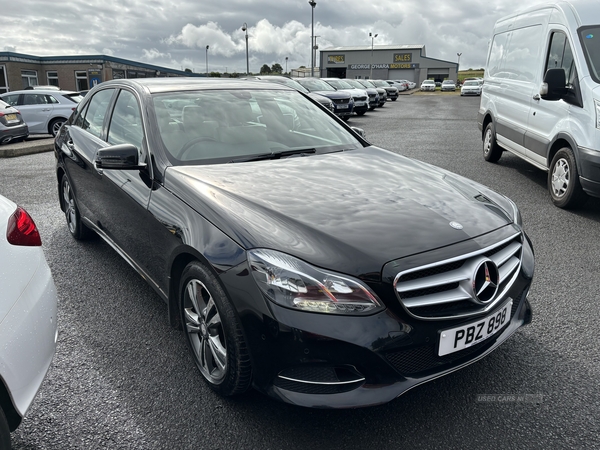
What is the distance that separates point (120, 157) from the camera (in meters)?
3.02

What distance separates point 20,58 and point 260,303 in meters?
48.4

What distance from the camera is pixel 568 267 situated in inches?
166

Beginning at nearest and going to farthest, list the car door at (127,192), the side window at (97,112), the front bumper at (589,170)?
the car door at (127,192) < the side window at (97,112) < the front bumper at (589,170)

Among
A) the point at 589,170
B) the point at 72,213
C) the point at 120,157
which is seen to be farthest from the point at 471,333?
the point at 72,213

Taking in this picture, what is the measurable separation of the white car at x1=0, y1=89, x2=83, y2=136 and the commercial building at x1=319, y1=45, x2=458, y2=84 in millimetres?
74245

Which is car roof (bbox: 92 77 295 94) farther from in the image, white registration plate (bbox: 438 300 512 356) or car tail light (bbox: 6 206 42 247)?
white registration plate (bbox: 438 300 512 356)

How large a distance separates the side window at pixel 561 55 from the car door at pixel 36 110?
44.6 ft

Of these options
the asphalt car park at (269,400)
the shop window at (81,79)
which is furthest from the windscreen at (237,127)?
the shop window at (81,79)

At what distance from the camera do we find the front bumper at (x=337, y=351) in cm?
203

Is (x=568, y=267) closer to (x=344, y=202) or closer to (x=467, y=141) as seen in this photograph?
(x=344, y=202)

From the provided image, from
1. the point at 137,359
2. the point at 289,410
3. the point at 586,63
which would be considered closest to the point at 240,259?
the point at 289,410

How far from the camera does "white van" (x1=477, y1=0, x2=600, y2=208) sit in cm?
547

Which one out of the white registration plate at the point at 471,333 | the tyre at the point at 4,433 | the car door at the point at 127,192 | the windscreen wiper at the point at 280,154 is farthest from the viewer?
the windscreen wiper at the point at 280,154

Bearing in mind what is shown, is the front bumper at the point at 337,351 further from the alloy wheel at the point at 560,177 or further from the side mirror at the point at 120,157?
the alloy wheel at the point at 560,177
